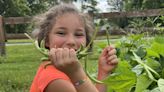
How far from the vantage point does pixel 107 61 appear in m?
2.23

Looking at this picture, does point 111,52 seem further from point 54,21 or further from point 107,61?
point 54,21

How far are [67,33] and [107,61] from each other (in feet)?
0.86

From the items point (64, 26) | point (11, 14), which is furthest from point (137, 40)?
point (11, 14)

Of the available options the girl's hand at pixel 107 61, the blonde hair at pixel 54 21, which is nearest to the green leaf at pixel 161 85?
the girl's hand at pixel 107 61

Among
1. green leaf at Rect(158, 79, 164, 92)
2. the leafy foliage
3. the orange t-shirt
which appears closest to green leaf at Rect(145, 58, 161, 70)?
the leafy foliage

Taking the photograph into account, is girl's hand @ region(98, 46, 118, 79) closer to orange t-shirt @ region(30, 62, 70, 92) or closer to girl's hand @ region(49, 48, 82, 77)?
orange t-shirt @ region(30, 62, 70, 92)

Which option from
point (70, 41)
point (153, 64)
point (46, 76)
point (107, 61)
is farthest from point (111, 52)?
point (153, 64)

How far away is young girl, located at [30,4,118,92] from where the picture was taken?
1710 mm

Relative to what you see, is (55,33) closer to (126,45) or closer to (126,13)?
(126,45)

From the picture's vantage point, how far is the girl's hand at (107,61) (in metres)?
2.15

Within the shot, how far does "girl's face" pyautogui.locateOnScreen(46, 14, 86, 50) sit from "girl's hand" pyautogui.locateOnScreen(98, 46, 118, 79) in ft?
0.40

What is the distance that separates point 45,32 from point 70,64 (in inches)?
24.0

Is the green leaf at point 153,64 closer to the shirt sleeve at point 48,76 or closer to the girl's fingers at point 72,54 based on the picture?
the girl's fingers at point 72,54

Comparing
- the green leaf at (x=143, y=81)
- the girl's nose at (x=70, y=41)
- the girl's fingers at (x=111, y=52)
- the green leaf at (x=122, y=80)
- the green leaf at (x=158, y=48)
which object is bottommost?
the girl's fingers at (x=111, y=52)
